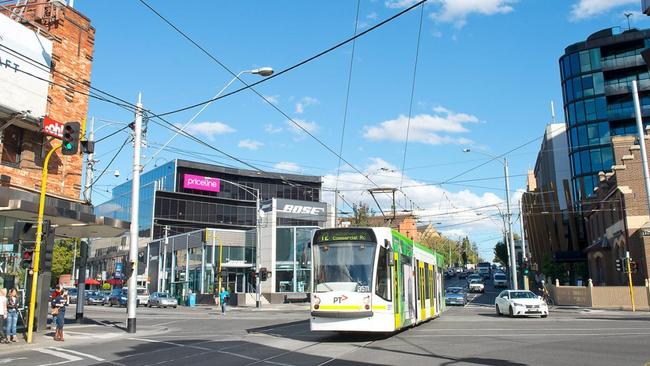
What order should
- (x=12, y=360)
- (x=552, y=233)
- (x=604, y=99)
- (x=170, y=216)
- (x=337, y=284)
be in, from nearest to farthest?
1. (x=12, y=360)
2. (x=337, y=284)
3. (x=604, y=99)
4. (x=552, y=233)
5. (x=170, y=216)

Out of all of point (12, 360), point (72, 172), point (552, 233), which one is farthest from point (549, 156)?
point (12, 360)

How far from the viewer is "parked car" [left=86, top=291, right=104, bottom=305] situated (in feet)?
183

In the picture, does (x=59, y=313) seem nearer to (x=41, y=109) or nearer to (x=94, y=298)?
(x=41, y=109)

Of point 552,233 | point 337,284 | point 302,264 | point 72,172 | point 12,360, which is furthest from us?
point 552,233

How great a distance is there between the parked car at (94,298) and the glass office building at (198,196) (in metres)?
19.5

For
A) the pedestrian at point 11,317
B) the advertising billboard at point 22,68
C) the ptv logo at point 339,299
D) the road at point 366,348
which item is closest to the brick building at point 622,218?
the road at point 366,348

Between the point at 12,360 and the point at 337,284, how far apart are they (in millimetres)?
8503

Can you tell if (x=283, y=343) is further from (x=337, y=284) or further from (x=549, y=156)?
(x=549, y=156)

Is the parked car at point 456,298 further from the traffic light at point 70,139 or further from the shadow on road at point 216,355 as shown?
the traffic light at point 70,139

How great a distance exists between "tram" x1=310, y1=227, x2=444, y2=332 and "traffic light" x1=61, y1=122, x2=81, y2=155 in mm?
7640

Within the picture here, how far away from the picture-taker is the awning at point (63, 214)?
60.8ft

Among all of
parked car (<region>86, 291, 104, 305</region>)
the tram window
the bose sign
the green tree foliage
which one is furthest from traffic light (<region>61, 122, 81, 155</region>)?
the green tree foliage

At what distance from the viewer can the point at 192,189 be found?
7900cm

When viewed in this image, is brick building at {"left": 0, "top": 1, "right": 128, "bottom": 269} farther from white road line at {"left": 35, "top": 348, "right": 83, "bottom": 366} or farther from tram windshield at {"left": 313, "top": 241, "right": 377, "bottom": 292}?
tram windshield at {"left": 313, "top": 241, "right": 377, "bottom": 292}
